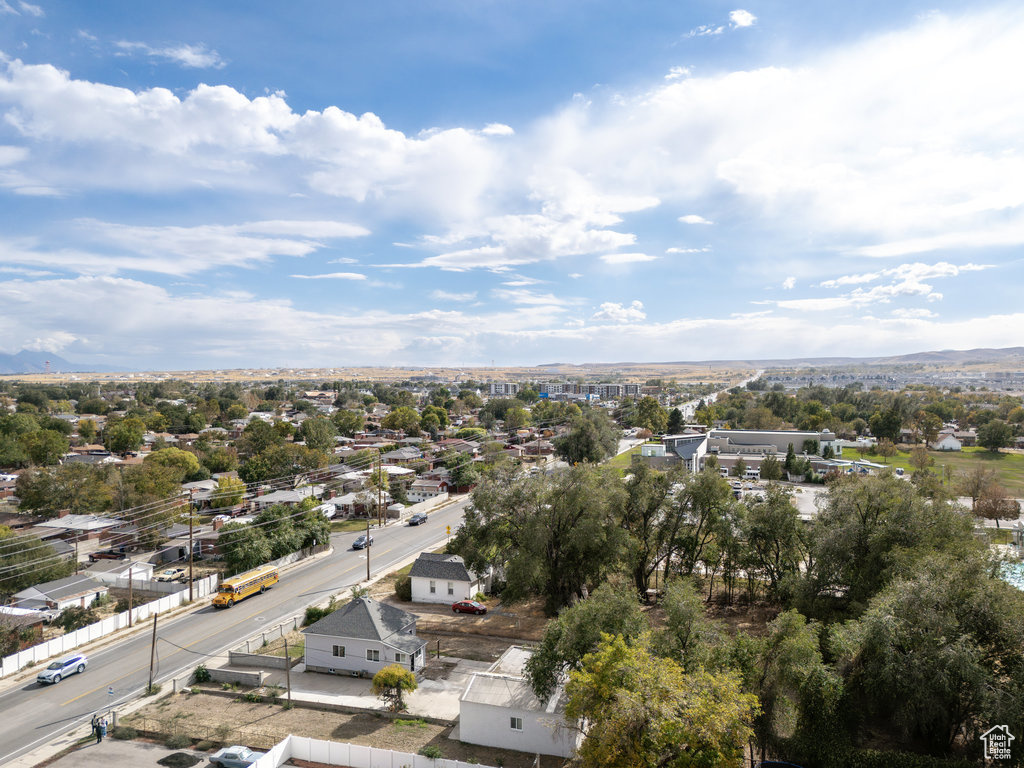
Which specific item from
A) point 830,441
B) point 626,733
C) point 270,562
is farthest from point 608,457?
point 626,733

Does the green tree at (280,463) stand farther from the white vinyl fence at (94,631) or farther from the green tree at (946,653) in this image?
the green tree at (946,653)

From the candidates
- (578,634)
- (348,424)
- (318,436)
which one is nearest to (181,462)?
(318,436)

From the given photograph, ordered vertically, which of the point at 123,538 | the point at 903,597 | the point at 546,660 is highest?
the point at 903,597

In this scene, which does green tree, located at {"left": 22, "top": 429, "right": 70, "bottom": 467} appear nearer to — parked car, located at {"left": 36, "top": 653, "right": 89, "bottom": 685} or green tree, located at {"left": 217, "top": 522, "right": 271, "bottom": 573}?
green tree, located at {"left": 217, "top": 522, "right": 271, "bottom": 573}

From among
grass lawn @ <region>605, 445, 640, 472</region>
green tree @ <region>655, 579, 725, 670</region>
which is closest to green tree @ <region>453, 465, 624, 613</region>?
green tree @ <region>655, 579, 725, 670</region>

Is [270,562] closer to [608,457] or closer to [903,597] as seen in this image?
[903,597]

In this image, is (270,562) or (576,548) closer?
(576,548)
